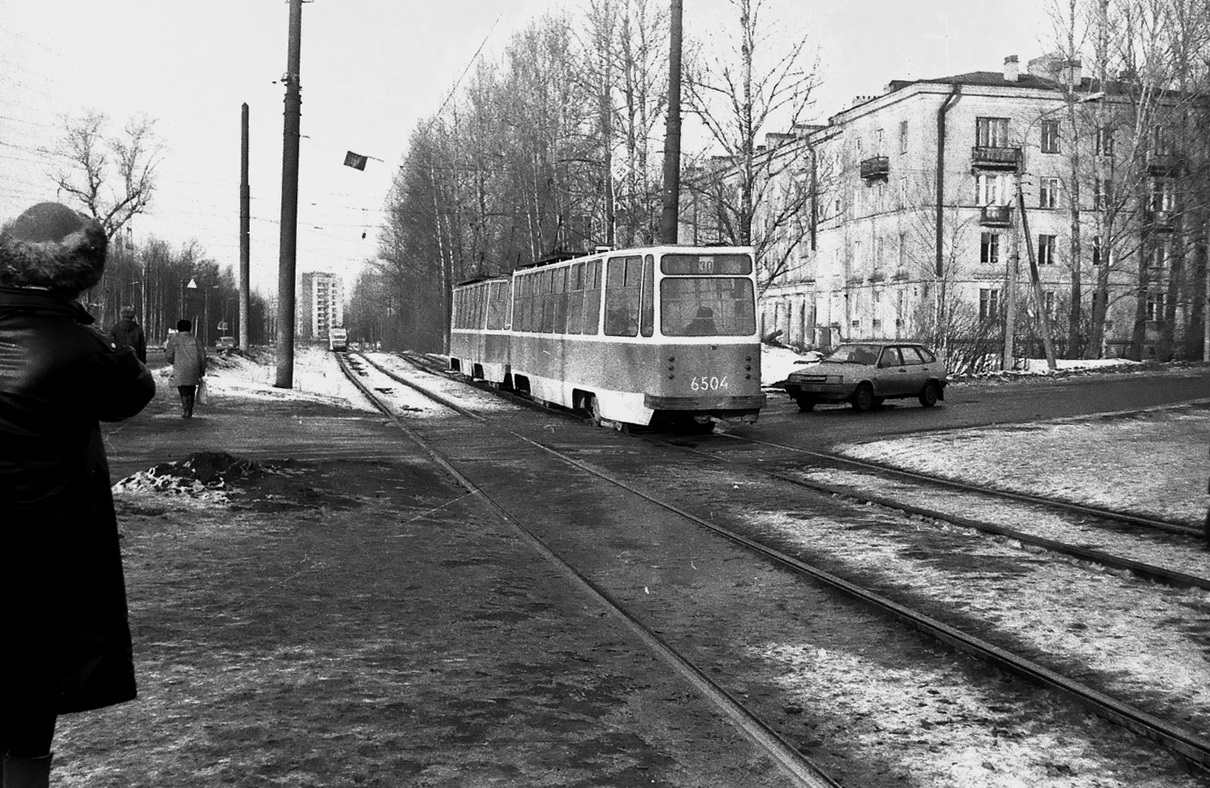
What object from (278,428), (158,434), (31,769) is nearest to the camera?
(31,769)

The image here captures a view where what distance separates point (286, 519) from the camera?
10.2m

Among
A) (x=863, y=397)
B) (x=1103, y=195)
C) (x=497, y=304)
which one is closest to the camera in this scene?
(x=863, y=397)

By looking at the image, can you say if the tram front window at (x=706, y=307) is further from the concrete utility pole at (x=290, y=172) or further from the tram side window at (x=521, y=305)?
the concrete utility pole at (x=290, y=172)

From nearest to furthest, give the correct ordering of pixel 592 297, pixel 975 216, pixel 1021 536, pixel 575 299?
pixel 1021 536, pixel 592 297, pixel 575 299, pixel 975 216

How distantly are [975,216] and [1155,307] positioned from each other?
9606mm

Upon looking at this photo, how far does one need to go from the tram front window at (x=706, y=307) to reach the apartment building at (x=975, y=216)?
99.4 ft

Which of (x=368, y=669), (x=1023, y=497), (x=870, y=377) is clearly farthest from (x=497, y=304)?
(x=368, y=669)

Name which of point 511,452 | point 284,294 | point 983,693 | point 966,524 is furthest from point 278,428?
point 983,693

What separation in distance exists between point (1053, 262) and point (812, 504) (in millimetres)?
55800

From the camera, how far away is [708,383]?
18.6 meters

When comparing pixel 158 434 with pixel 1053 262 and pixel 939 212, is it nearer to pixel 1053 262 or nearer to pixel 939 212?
pixel 939 212

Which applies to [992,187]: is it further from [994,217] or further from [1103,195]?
[1103,195]

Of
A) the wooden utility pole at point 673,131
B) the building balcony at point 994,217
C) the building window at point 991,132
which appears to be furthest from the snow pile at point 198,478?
the building window at point 991,132

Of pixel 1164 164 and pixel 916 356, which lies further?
pixel 1164 164
